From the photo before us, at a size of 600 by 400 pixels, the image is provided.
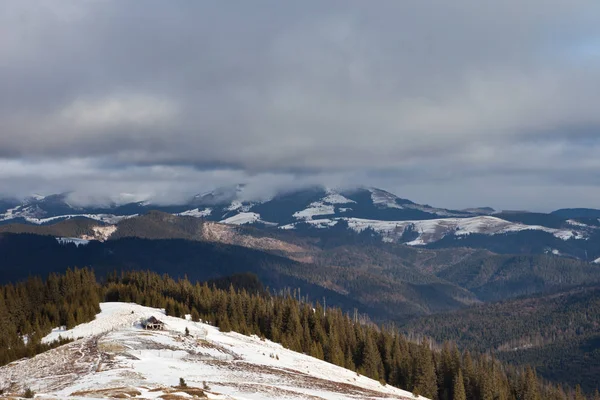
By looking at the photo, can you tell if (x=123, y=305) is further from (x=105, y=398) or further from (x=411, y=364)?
(x=105, y=398)

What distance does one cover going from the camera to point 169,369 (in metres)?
98.6

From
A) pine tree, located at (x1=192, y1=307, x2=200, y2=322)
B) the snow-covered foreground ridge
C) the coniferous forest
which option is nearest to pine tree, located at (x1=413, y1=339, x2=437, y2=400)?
the coniferous forest

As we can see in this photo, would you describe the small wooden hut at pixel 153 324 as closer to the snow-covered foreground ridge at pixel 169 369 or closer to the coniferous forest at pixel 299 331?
the snow-covered foreground ridge at pixel 169 369

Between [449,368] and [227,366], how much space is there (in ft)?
264

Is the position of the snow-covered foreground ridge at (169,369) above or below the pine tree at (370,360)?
above

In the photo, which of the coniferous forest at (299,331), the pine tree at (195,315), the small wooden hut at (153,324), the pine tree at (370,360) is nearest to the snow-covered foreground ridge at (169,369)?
the small wooden hut at (153,324)

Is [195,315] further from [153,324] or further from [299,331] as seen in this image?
[153,324]

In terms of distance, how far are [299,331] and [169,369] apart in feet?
248

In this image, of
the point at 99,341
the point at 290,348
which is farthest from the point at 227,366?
the point at 290,348

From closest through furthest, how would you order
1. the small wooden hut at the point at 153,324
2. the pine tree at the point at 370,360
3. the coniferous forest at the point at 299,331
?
the small wooden hut at the point at 153,324 → the coniferous forest at the point at 299,331 → the pine tree at the point at 370,360

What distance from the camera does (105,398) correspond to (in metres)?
70.6

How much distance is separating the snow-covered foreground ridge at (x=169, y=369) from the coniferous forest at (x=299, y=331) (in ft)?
44.7

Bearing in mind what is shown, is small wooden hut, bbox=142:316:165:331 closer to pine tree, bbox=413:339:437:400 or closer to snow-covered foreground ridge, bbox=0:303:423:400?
snow-covered foreground ridge, bbox=0:303:423:400

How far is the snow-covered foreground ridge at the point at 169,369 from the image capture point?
8312 cm
